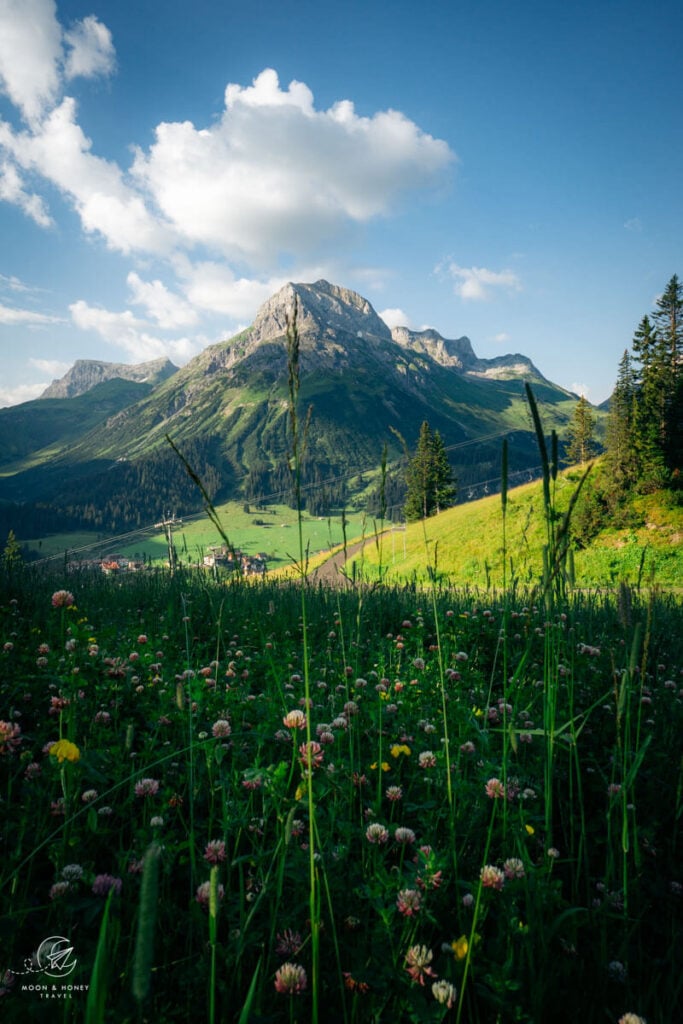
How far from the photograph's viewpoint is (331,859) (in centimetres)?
200

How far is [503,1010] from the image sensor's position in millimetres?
1490

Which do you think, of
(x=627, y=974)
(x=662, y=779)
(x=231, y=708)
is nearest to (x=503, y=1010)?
(x=627, y=974)

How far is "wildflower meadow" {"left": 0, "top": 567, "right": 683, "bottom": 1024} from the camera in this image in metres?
1.53

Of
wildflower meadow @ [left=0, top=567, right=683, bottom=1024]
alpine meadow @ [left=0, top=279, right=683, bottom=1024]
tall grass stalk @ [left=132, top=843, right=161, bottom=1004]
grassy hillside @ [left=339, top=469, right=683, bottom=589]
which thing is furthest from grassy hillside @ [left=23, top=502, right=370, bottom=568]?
tall grass stalk @ [left=132, top=843, right=161, bottom=1004]

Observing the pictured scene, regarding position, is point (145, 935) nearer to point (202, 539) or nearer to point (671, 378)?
point (671, 378)

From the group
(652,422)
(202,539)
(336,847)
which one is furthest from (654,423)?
(202,539)

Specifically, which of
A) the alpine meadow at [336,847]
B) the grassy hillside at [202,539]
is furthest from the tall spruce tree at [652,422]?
the grassy hillside at [202,539]

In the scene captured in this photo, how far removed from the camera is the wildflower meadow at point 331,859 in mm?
1526

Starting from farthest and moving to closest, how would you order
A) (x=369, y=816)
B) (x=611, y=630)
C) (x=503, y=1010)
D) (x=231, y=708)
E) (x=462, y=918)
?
(x=611, y=630) → (x=231, y=708) → (x=369, y=816) → (x=462, y=918) → (x=503, y=1010)

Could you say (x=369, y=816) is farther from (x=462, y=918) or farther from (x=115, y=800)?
(x=115, y=800)

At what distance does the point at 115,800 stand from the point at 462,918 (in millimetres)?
1790

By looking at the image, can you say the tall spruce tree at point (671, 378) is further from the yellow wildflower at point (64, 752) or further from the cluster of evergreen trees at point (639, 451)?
the yellow wildflower at point (64, 752)

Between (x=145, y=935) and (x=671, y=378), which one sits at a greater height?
(x=671, y=378)

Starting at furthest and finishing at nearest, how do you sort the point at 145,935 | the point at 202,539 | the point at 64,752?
the point at 202,539 → the point at 64,752 → the point at 145,935
